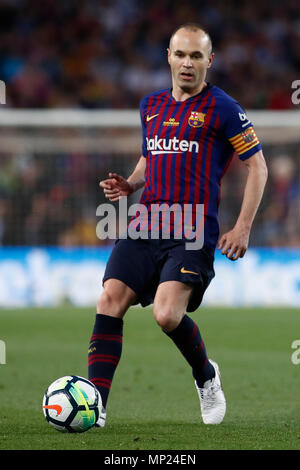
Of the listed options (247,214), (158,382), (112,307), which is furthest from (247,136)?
(158,382)

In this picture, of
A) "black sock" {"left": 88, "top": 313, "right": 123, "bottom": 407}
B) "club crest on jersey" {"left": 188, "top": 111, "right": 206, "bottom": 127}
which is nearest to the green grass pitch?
"black sock" {"left": 88, "top": 313, "right": 123, "bottom": 407}

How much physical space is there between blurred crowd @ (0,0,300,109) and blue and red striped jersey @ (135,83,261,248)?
13.8 meters

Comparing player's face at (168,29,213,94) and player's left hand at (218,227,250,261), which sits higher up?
player's face at (168,29,213,94)

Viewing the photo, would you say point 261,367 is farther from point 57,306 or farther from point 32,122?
point 32,122

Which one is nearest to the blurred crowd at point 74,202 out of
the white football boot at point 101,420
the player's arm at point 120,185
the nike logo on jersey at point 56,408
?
the player's arm at point 120,185

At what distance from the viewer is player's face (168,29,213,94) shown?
539 cm

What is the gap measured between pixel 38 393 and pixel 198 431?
213cm

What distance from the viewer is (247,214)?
5.20 meters

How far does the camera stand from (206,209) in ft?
17.8

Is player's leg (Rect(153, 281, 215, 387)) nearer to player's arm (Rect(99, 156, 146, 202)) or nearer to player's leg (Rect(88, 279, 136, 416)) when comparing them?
player's leg (Rect(88, 279, 136, 416))

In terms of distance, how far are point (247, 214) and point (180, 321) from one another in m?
0.72

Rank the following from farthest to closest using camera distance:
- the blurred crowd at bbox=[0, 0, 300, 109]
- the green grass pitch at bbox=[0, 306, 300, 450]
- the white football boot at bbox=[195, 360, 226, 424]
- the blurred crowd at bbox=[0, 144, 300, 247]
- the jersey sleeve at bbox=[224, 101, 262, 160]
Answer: the blurred crowd at bbox=[0, 0, 300, 109]
the blurred crowd at bbox=[0, 144, 300, 247]
the white football boot at bbox=[195, 360, 226, 424]
the jersey sleeve at bbox=[224, 101, 262, 160]
the green grass pitch at bbox=[0, 306, 300, 450]

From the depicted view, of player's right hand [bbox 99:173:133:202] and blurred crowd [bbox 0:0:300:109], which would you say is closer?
player's right hand [bbox 99:173:133:202]

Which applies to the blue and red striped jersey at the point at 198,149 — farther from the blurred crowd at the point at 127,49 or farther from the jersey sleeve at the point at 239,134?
the blurred crowd at the point at 127,49
